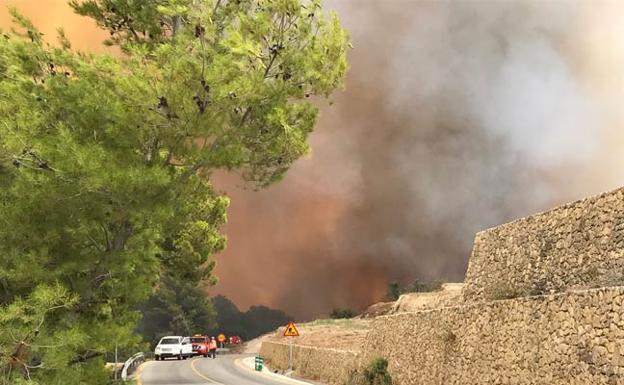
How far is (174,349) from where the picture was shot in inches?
2028

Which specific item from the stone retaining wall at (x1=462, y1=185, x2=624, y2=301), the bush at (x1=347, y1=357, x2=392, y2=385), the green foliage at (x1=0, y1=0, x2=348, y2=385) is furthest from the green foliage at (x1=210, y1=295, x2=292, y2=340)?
the green foliage at (x1=0, y1=0, x2=348, y2=385)

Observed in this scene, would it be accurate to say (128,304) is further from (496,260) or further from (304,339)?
(304,339)

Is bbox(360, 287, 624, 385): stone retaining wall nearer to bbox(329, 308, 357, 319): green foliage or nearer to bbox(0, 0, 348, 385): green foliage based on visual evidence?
bbox(0, 0, 348, 385): green foliage

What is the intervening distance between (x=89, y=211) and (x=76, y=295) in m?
1.69

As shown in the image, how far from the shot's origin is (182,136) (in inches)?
489

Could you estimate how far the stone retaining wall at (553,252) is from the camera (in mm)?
14805

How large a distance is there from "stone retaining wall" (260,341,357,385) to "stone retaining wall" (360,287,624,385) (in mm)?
4153

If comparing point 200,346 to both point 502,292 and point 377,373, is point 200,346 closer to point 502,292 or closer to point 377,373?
point 377,373

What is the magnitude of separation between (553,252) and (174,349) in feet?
132

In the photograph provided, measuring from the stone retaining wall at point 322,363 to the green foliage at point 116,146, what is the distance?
16.3m

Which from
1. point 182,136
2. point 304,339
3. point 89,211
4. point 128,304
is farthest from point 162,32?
point 304,339

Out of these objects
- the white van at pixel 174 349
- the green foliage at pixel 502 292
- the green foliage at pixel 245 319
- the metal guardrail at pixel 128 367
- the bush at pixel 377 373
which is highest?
the green foliage at pixel 245 319

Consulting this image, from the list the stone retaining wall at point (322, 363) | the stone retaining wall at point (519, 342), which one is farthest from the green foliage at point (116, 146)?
the stone retaining wall at point (322, 363)

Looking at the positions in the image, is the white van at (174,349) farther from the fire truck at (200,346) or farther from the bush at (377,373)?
the bush at (377,373)
